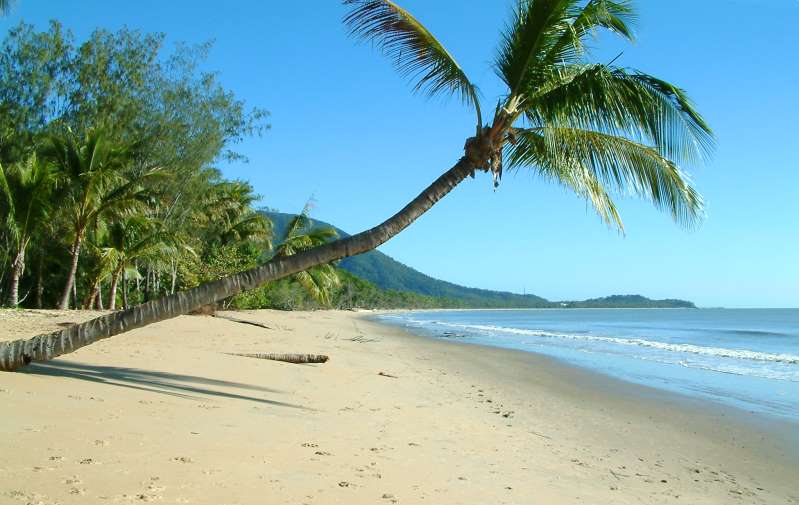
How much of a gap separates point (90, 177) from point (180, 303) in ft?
50.0

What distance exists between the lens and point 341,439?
5344mm

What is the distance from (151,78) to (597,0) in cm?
1726

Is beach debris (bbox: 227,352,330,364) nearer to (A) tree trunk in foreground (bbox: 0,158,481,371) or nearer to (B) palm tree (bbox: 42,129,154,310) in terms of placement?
(A) tree trunk in foreground (bbox: 0,158,481,371)

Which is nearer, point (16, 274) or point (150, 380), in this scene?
point (150, 380)

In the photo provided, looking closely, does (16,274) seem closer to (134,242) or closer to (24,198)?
(24,198)

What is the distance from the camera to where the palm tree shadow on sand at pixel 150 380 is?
651cm

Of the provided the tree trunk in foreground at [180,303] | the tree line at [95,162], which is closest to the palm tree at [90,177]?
the tree line at [95,162]

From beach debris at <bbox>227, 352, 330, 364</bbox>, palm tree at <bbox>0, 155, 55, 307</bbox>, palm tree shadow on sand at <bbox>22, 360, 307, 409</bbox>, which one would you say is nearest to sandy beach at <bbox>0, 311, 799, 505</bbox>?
palm tree shadow on sand at <bbox>22, 360, 307, 409</bbox>

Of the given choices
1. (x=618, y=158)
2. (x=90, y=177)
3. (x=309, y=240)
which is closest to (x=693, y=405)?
(x=618, y=158)

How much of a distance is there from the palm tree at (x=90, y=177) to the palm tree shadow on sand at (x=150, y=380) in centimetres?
1345

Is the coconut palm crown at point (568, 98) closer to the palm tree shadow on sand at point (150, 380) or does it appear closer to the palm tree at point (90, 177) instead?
the palm tree shadow on sand at point (150, 380)

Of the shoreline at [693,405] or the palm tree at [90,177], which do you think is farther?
the palm tree at [90,177]

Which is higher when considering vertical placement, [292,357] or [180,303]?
[180,303]

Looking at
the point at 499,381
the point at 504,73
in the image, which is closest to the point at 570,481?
the point at 504,73
